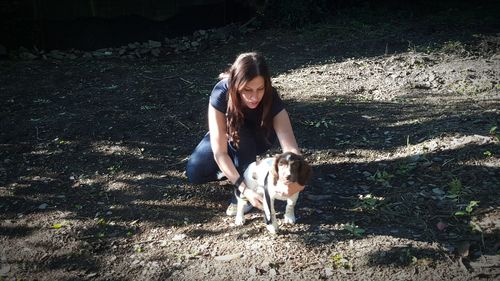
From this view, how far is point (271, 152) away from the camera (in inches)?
173

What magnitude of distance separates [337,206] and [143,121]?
2.66 metres

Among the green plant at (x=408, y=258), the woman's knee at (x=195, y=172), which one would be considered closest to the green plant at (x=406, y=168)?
the green plant at (x=408, y=258)

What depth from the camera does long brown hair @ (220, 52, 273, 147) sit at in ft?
9.21

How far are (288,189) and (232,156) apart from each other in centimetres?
91

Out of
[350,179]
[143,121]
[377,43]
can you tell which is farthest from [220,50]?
[350,179]

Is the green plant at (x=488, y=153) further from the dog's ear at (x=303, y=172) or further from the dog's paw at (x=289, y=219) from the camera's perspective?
the dog's ear at (x=303, y=172)

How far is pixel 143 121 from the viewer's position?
5.16 metres

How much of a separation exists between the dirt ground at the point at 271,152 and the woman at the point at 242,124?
38 centimetres

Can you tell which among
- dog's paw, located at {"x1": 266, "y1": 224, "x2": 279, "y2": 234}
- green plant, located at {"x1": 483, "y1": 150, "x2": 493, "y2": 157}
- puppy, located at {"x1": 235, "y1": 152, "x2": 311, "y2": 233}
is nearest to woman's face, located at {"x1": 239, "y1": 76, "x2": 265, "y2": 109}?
puppy, located at {"x1": 235, "y1": 152, "x2": 311, "y2": 233}

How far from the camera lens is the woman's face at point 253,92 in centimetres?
283

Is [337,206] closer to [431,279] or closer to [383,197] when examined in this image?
[383,197]

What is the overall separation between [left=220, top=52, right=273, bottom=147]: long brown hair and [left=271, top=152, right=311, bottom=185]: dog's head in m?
0.54

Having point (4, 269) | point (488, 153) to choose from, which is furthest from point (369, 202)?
point (4, 269)

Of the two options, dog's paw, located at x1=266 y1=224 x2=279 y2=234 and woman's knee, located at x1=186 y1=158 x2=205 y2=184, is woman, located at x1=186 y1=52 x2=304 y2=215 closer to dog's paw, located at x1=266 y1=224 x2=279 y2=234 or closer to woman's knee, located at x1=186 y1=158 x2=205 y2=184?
woman's knee, located at x1=186 y1=158 x2=205 y2=184
